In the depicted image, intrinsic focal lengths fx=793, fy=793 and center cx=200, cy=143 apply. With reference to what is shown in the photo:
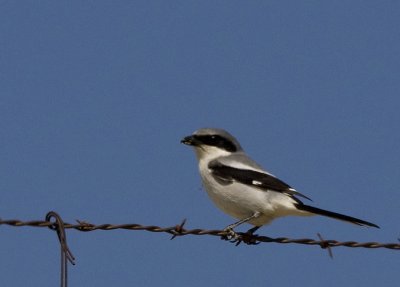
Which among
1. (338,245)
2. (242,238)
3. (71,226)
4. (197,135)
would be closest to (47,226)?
(71,226)

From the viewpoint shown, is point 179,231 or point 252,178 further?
point 252,178

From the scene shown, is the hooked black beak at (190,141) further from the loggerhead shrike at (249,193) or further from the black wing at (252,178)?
the black wing at (252,178)

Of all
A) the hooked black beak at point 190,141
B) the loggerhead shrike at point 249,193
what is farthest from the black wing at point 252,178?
the hooked black beak at point 190,141

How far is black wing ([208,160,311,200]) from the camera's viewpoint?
6988 mm

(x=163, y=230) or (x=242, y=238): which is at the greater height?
(x=242, y=238)

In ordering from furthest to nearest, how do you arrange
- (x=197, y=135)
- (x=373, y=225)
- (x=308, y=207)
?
(x=197, y=135) < (x=308, y=207) < (x=373, y=225)

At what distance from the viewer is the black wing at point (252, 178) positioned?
22.9 feet

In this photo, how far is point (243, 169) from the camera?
7.23m

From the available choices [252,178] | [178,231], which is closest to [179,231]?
[178,231]

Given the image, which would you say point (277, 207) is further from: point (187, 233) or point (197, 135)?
point (187, 233)

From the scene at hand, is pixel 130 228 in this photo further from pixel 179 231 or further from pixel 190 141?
pixel 190 141

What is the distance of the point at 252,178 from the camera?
705 centimetres

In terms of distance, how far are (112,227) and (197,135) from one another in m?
3.02

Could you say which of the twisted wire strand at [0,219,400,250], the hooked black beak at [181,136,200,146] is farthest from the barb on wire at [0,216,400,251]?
the hooked black beak at [181,136,200,146]
